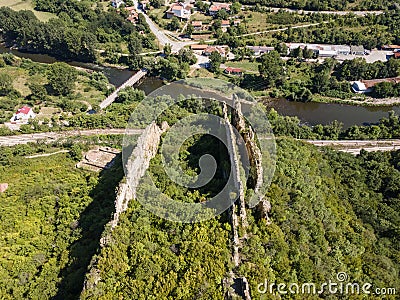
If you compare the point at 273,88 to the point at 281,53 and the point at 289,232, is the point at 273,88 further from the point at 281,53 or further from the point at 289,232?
the point at 289,232

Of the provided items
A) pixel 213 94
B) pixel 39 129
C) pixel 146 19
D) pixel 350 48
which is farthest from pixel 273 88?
pixel 146 19

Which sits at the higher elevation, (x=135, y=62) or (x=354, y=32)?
(x=354, y=32)

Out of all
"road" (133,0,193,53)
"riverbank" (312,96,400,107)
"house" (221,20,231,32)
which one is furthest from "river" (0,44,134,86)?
"riverbank" (312,96,400,107)

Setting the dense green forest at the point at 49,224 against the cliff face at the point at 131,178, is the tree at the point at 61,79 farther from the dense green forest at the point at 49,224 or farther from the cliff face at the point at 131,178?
the cliff face at the point at 131,178

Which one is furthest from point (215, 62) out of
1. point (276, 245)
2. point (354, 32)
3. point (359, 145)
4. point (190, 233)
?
point (276, 245)

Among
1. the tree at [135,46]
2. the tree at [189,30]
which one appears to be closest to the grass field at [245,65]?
the tree at [189,30]

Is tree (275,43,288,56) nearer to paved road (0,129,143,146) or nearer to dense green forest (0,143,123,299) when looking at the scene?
paved road (0,129,143,146)

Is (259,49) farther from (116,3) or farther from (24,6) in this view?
(24,6)
